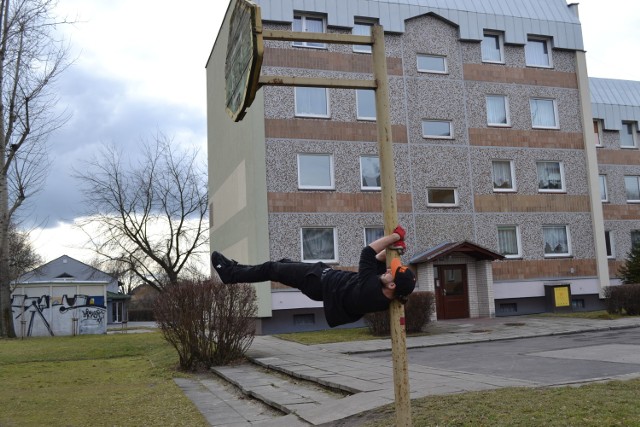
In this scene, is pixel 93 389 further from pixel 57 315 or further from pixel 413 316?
pixel 57 315

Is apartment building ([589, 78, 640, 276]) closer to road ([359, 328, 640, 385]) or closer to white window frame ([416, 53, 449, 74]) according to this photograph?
white window frame ([416, 53, 449, 74])

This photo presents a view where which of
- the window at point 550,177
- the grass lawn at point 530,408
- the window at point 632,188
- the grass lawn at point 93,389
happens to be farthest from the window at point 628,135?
the grass lawn at point 530,408

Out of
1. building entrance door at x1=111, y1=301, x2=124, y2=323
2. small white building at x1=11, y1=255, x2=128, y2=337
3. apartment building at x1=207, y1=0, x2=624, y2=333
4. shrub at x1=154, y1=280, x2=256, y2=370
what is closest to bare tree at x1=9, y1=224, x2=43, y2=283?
building entrance door at x1=111, y1=301, x2=124, y2=323

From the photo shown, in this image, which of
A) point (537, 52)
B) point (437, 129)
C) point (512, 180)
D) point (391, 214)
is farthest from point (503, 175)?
point (391, 214)

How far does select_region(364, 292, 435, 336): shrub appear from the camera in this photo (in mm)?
18938

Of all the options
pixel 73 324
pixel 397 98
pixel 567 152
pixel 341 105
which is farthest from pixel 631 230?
pixel 73 324

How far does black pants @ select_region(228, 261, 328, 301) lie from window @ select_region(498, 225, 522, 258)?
22.3 meters

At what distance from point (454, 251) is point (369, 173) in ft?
15.2

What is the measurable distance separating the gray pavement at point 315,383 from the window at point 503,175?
1036cm

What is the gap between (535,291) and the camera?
26.6 m

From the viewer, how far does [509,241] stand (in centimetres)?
2694

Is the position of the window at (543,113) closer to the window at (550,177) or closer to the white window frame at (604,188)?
the window at (550,177)

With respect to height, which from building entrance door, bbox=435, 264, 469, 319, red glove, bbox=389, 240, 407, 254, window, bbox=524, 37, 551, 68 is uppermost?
window, bbox=524, 37, 551, 68

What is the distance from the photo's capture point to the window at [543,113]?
28.2 m
